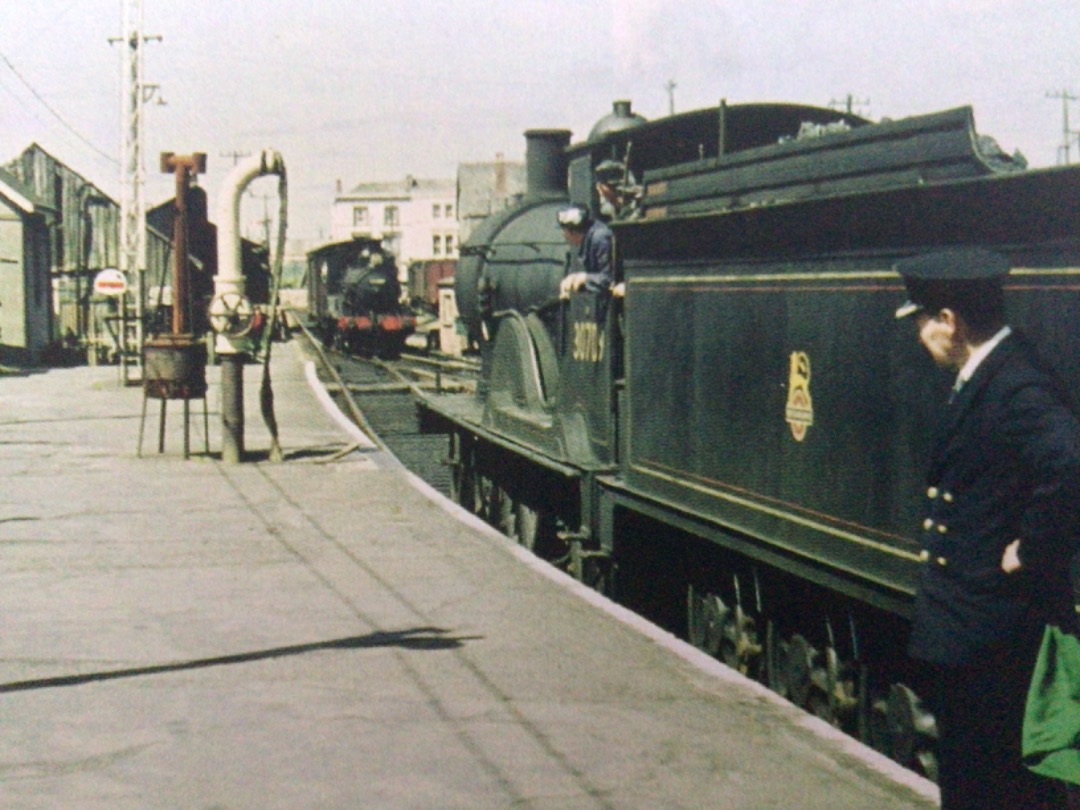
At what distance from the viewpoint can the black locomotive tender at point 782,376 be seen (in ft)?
17.4

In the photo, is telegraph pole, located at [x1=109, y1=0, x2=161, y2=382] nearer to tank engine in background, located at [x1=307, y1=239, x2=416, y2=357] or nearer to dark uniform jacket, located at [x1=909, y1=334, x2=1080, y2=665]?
tank engine in background, located at [x1=307, y1=239, x2=416, y2=357]

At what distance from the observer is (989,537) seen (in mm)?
3629

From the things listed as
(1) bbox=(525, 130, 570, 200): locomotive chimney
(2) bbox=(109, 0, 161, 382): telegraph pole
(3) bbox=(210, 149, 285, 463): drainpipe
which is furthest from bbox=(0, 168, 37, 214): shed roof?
(1) bbox=(525, 130, 570, 200): locomotive chimney

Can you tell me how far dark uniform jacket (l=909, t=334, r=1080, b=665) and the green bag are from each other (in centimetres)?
12

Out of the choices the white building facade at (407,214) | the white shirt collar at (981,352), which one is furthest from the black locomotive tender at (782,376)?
the white building facade at (407,214)

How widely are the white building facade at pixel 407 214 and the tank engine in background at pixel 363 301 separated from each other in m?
68.0

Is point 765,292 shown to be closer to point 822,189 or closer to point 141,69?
point 822,189

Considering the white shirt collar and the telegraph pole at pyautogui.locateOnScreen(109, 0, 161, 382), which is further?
the telegraph pole at pyautogui.locateOnScreen(109, 0, 161, 382)

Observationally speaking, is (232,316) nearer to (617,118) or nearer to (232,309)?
(232,309)

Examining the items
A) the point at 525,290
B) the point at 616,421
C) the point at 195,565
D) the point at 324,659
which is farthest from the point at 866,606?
the point at 525,290

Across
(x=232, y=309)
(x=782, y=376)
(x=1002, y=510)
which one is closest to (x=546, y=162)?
(x=232, y=309)

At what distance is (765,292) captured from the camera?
6.64m

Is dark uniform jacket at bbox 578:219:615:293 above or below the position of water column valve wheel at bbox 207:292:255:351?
above

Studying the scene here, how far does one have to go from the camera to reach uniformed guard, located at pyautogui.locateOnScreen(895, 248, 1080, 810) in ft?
11.6
